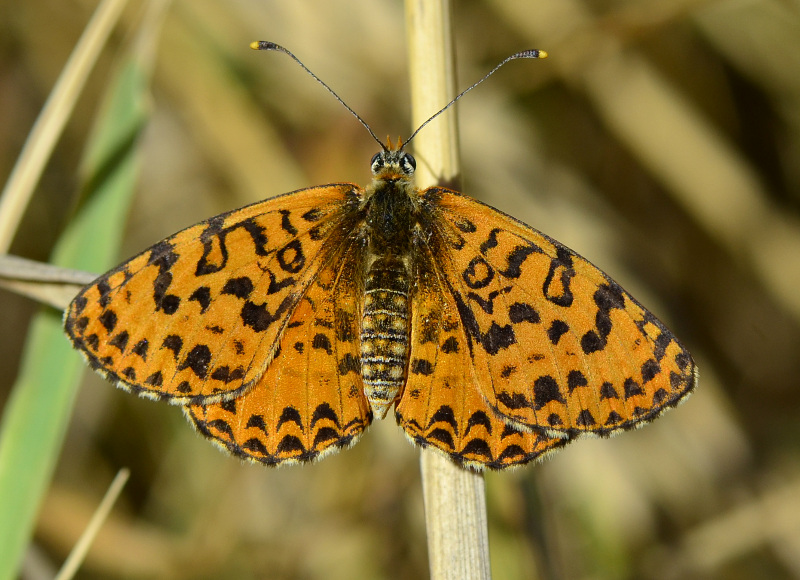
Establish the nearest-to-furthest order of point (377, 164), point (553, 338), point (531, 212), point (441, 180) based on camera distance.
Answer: point (553, 338), point (441, 180), point (377, 164), point (531, 212)

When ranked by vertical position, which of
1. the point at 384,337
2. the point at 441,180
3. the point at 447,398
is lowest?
the point at 447,398

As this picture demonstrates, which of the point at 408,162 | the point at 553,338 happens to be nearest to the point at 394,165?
the point at 408,162

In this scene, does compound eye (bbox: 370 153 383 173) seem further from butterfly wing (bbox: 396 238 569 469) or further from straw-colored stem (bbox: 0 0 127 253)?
straw-colored stem (bbox: 0 0 127 253)

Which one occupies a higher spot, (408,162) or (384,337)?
(408,162)

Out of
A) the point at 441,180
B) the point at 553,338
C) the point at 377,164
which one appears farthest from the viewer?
the point at 377,164

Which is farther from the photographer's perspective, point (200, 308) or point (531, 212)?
point (531, 212)

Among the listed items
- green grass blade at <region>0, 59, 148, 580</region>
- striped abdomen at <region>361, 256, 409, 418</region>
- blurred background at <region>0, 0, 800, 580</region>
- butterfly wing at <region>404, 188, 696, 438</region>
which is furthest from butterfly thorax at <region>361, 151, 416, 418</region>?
blurred background at <region>0, 0, 800, 580</region>

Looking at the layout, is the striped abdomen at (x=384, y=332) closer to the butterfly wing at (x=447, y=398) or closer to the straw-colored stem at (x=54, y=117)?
the butterfly wing at (x=447, y=398)

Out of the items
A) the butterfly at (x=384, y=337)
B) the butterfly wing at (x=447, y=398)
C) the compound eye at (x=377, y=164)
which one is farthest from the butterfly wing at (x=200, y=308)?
the butterfly wing at (x=447, y=398)

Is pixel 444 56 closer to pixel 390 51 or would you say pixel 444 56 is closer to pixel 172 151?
pixel 390 51

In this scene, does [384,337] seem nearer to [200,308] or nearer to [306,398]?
[306,398]
